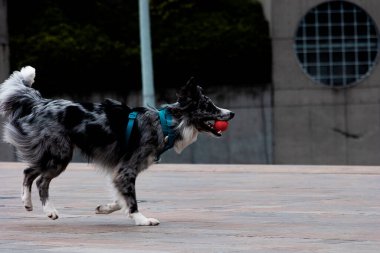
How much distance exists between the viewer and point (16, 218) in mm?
11719

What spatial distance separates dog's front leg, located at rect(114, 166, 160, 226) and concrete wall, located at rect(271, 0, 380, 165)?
25.5m

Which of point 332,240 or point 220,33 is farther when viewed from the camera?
point 220,33

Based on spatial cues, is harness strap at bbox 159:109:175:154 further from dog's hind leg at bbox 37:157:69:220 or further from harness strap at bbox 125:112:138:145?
dog's hind leg at bbox 37:157:69:220

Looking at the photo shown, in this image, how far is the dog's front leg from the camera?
10.9m

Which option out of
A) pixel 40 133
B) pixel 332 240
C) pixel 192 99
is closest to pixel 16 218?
pixel 40 133

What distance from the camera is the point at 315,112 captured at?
36.7m

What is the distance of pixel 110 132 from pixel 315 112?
85.8 ft

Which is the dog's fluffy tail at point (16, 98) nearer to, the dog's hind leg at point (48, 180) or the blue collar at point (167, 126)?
the dog's hind leg at point (48, 180)

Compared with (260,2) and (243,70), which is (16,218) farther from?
(260,2)

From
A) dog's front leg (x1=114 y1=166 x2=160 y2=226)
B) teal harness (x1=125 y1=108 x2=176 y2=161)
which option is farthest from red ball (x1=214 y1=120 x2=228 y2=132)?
dog's front leg (x1=114 y1=166 x2=160 y2=226)

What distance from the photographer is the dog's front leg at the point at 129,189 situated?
10875 millimetres

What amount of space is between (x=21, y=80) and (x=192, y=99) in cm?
177

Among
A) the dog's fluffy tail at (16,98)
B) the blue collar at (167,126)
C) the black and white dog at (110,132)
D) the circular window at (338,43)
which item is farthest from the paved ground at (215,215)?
the circular window at (338,43)

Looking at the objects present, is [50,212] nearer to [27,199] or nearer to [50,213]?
[50,213]
